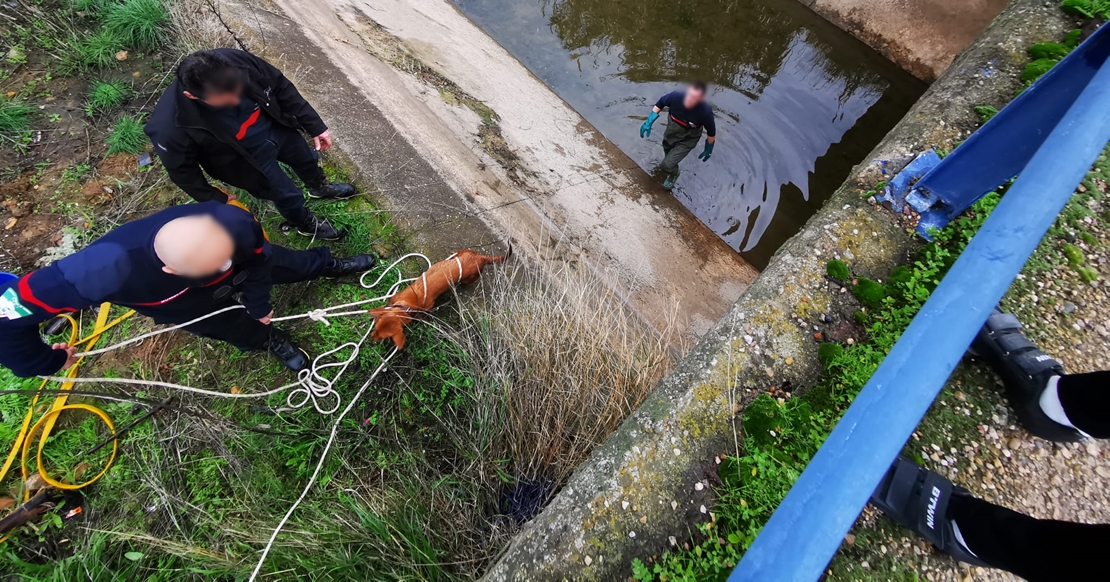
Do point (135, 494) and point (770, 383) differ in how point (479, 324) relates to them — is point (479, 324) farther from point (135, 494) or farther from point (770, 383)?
point (135, 494)

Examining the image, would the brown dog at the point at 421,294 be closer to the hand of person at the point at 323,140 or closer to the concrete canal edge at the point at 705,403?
the hand of person at the point at 323,140

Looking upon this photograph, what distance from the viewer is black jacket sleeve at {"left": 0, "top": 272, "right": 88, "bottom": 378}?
1908 mm

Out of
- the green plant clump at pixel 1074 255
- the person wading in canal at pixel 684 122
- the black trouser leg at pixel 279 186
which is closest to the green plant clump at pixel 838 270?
the green plant clump at pixel 1074 255

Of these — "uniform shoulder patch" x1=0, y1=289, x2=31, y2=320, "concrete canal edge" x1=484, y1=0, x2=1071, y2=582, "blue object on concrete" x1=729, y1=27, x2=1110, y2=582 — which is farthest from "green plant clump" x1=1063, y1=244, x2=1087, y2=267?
"uniform shoulder patch" x1=0, y1=289, x2=31, y2=320

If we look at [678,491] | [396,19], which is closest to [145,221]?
[678,491]

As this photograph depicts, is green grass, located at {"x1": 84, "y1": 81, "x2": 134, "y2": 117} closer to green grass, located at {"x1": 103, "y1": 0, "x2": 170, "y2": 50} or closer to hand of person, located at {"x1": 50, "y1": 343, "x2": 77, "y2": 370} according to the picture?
green grass, located at {"x1": 103, "y1": 0, "x2": 170, "y2": 50}

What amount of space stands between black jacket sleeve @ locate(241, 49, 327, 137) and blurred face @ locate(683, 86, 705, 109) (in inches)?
127

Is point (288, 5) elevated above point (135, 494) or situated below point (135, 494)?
above

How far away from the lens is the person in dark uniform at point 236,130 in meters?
2.35

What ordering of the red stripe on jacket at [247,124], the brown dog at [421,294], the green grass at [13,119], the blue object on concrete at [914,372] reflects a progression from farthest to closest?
the green grass at [13,119] < the brown dog at [421,294] < the red stripe on jacket at [247,124] < the blue object on concrete at [914,372]

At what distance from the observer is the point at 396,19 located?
19.5 feet

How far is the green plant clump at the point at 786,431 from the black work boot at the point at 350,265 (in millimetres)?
2549

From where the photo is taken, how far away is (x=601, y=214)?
4.50 metres

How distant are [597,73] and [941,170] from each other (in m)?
4.57
